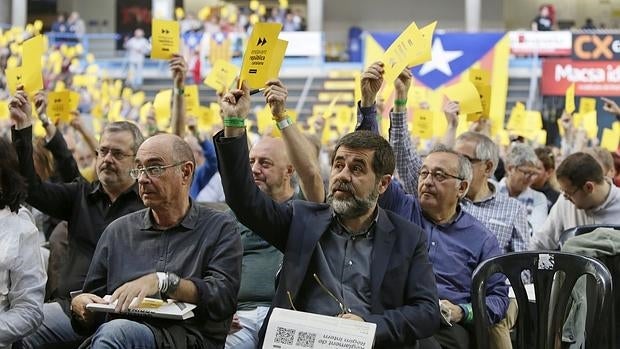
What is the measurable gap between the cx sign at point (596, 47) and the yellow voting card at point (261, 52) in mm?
13362

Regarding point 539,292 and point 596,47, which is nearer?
point 539,292

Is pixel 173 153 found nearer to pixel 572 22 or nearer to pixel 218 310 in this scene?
pixel 218 310

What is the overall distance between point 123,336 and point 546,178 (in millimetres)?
4216

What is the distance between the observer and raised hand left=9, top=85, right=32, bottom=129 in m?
4.21

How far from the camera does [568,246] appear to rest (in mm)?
3811

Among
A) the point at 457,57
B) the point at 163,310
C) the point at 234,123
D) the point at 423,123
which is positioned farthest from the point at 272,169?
the point at 457,57

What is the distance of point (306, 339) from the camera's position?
9.52 feet

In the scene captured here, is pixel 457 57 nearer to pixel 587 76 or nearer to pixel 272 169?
pixel 587 76

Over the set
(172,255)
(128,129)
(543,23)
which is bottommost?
(172,255)

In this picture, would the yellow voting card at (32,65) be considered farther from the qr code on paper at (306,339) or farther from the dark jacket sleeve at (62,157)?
the qr code on paper at (306,339)

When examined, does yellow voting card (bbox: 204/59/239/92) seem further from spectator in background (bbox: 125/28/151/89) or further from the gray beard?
spectator in background (bbox: 125/28/151/89)

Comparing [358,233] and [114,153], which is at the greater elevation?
[114,153]

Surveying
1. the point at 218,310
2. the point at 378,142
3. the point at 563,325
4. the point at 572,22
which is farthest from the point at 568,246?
the point at 572,22

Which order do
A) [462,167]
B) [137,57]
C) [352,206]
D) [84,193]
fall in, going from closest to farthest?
[352,206] < [462,167] < [84,193] < [137,57]
